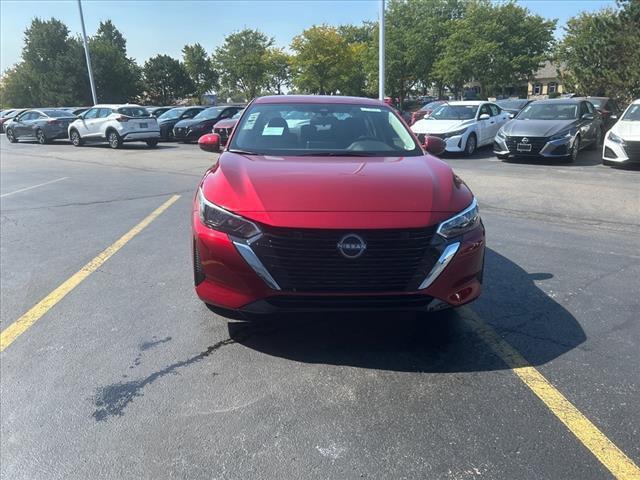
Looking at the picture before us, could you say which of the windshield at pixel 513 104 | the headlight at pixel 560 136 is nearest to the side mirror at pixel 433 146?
the headlight at pixel 560 136

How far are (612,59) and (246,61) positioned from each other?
43.1 meters

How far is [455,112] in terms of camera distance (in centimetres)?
1495

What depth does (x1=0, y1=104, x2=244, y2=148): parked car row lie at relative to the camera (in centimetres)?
1903

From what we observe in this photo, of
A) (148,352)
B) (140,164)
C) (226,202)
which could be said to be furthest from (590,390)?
(140,164)

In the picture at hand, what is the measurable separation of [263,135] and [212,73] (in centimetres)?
7007

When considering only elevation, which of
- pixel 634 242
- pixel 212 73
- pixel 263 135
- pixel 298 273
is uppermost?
pixel 212 73

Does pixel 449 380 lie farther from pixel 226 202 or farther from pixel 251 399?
pixel 226 202

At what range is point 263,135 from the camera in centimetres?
438

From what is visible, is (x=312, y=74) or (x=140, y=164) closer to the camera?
(x=140, y=164)

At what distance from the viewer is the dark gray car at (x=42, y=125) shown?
22797 millimetres

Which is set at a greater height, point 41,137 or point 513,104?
point 513,104

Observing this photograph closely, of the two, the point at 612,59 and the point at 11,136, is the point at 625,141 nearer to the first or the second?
the point at 612,59

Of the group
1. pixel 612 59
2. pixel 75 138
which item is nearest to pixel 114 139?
pixel 75 138

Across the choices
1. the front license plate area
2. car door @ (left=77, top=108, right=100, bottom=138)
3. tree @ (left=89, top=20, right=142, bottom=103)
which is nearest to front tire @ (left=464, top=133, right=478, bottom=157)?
the front license plate area
